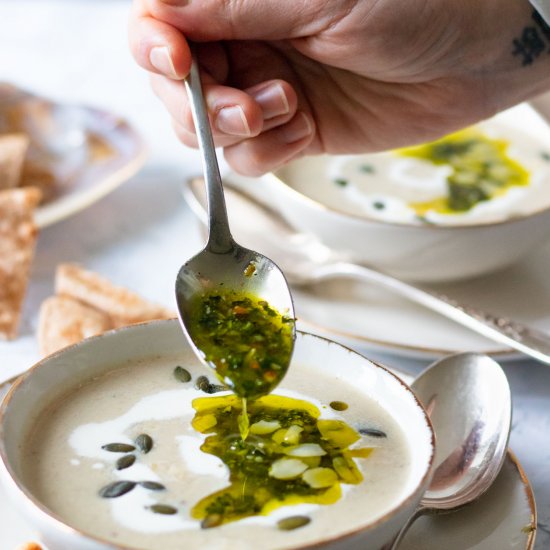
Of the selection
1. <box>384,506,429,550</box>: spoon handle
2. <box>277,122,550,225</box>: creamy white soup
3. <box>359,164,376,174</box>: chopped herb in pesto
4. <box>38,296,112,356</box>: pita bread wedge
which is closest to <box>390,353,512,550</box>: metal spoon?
<box>384,506,429,550</box>: spoon handle

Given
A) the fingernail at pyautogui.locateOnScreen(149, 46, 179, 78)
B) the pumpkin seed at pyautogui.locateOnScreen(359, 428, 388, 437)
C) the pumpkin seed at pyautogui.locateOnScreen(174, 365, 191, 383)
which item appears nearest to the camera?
the pumpkin seed at pyautogui.locateOnScreen(359, 428, 388, 437)

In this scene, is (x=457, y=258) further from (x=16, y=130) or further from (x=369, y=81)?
(x=16, y=130)

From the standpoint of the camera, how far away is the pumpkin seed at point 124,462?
148cm

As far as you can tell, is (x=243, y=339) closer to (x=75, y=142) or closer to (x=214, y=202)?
(x=214, y=202)

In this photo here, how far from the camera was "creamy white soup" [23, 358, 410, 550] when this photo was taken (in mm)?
1358

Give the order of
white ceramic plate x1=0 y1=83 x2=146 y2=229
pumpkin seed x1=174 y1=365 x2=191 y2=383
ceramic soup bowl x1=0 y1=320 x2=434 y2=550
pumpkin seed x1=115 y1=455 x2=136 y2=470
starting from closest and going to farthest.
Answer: ceramic soup bowl x1=0 y1=320 x2=434 y2=550, pumpkin seed x1=115 y1=455 x2=136 y2=470, pumpkin seed x1=174 y1=365 x2=191 y2=383, white ceramic plate x1=0 y1=83 x2=146 y2=229

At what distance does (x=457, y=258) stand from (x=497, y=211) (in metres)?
0.25

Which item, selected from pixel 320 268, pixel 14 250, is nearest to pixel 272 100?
pixel 320 268

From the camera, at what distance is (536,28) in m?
2.28

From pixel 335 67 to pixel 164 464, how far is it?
51.7 inches

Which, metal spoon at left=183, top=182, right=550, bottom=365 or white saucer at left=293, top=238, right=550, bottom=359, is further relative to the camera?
white saucer at left=293, top=238, right=550, bottom=359

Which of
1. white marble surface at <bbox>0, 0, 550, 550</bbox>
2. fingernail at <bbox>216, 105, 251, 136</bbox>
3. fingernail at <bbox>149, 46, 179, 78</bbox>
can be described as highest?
fingernail at <bbox>149, 46, 179, 78</bbox>

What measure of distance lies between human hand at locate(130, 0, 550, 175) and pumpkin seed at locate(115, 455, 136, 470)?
865 mm

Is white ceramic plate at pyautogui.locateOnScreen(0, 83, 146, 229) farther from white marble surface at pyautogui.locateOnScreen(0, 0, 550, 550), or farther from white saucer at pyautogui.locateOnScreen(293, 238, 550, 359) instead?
white saucer at pyautogui.locateOnScreen(293, 238, 550, 359)
